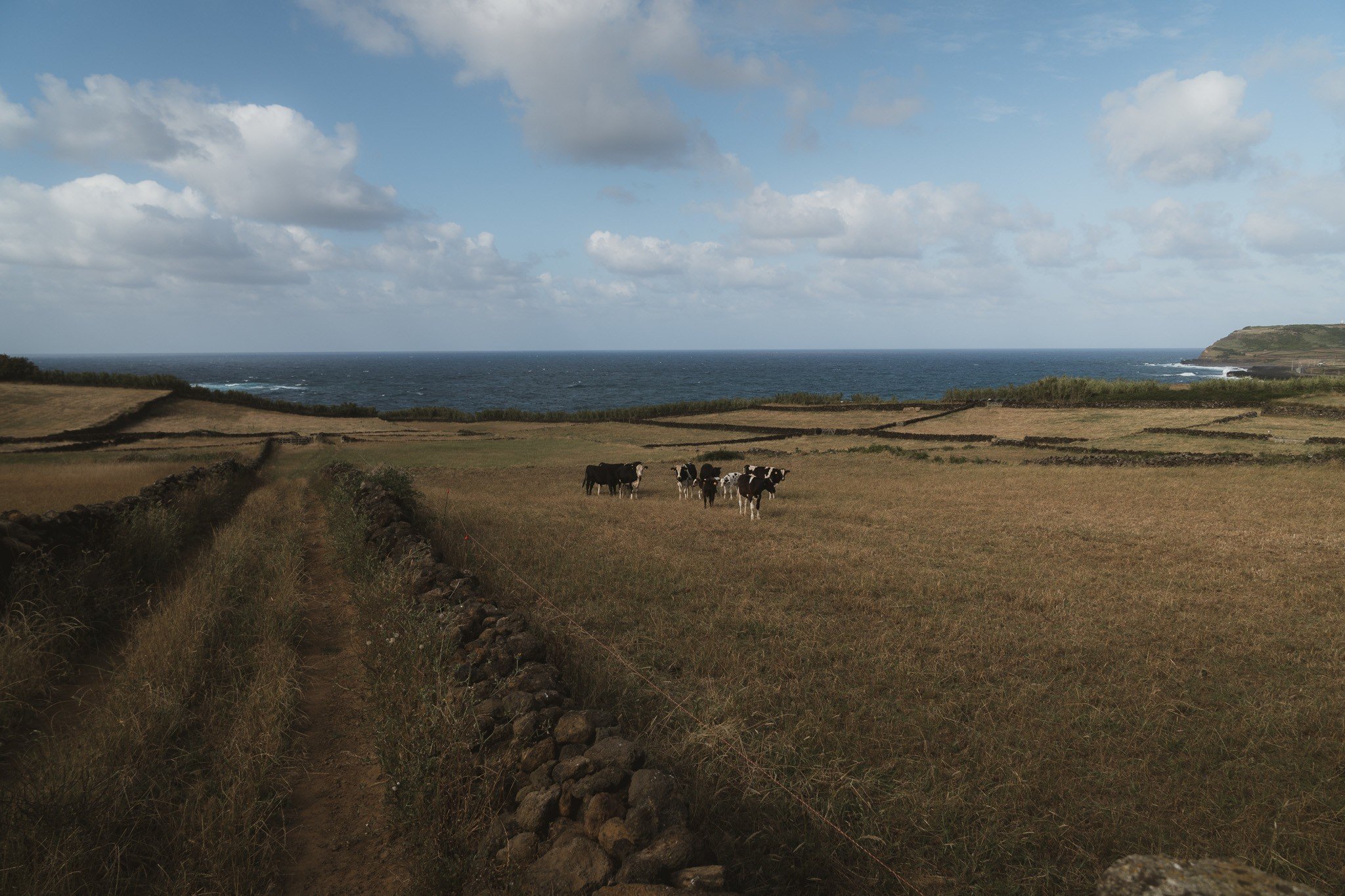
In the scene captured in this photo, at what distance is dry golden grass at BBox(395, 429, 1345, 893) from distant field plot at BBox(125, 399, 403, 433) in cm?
4050

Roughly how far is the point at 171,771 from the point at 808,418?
5018 cm

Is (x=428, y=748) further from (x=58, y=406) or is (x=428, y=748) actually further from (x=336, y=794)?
(x=58, y=406)

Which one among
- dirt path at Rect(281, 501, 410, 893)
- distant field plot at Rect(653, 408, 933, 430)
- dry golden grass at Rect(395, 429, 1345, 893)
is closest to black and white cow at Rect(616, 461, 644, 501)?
dry golden grass at Rect(395, 429, 1345, 893)

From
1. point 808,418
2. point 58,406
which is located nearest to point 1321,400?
point 808,418

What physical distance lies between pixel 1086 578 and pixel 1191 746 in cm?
563

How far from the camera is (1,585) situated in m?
7.96

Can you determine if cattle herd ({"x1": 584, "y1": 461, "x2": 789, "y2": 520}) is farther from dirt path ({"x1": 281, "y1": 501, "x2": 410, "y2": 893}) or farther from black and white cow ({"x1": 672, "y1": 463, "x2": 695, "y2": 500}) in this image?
dirt path ({"x1": 281, "y1": 501, "x2": 410, "y2": 893})

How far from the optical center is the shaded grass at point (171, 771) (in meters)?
3.90

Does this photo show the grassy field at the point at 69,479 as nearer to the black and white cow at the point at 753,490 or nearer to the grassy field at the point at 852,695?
the grassy field at the point at 852,695

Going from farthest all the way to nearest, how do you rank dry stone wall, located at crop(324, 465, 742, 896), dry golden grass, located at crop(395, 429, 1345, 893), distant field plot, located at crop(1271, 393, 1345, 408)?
1. distant field plot, located at crop(1271, 393, 1345, 408)
2. dry golden grass, located at crop(395, 429, 1345, 893)
3. dry stone wall, located at crop(324, 465, 742, 896)

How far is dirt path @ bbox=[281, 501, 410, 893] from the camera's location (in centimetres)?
425

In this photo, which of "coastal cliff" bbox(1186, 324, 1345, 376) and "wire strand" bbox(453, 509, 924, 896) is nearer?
"wire strand" bbox(453, 509, 924, 896)

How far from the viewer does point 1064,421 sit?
41281mm

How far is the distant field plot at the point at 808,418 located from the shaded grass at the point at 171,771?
42211mm
